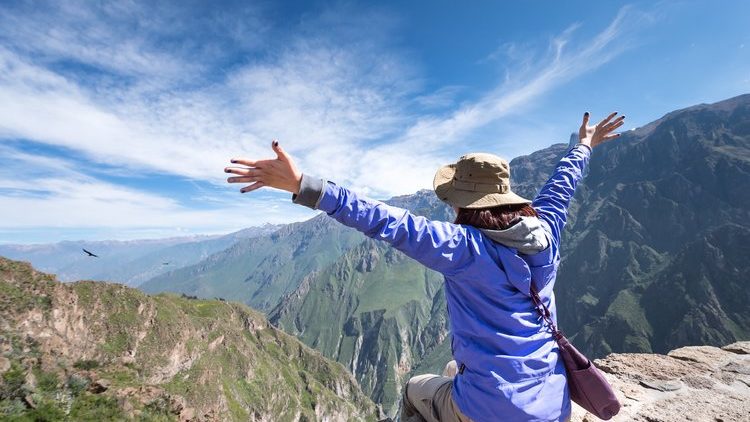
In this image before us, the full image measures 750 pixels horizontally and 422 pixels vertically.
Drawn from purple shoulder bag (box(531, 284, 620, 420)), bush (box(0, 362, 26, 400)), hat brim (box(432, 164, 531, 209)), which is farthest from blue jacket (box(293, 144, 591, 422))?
bush (box(0, 362, 26, 400))

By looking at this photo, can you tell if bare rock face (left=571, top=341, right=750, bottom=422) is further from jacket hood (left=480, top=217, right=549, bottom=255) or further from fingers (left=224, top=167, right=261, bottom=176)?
fingers (left=224, top=167, right=261, bottom=176)

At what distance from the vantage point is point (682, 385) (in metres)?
7.37

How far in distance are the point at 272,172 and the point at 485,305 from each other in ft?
7.98

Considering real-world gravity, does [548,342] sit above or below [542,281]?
below

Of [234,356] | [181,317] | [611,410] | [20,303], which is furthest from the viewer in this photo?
[234,356]

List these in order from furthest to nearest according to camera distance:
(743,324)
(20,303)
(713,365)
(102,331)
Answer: (743,324) → (102,331) → (20,303) → (713,365)

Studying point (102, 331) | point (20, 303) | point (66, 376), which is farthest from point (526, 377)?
point (102, 331)

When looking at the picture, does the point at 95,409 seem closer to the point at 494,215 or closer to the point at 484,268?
the point at 484,268

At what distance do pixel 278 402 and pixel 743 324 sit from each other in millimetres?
219576

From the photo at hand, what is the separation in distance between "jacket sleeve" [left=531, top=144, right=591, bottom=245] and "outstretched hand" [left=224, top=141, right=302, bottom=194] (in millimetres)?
3109

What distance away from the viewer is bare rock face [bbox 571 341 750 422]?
6.32 metres

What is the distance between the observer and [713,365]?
27.3 feet

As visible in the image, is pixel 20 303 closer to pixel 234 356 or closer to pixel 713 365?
pixel 713 365

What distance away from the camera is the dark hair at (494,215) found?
359 centimetres
